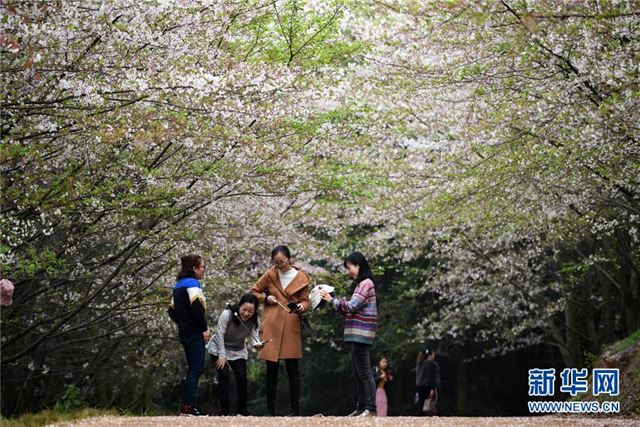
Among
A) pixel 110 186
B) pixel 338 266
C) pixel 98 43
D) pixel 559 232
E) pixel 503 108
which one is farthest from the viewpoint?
pixel 338 266

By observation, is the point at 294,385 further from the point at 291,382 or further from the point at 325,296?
the point at 325,296

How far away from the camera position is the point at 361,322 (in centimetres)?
951

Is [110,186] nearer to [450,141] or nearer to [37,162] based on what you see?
[37,162]

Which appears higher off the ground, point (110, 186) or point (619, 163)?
point (619, 163)

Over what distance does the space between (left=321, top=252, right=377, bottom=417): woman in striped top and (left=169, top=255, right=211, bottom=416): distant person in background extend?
1.29 metres

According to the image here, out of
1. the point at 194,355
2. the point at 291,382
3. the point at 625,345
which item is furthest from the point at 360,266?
the point at 625,345

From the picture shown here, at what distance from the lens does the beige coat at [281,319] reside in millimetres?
9969

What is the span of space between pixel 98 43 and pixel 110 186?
190 centimetres

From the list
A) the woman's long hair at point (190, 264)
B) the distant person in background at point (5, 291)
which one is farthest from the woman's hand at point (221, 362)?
the distant person in background at point (5, 291)

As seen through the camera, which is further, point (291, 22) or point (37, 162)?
point (291, 22)

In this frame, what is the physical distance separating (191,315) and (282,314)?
1007 mm

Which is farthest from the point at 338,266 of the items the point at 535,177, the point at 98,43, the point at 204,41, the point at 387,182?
the point at 98,43

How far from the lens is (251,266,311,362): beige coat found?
392 inches

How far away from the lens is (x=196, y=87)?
9.29 m
